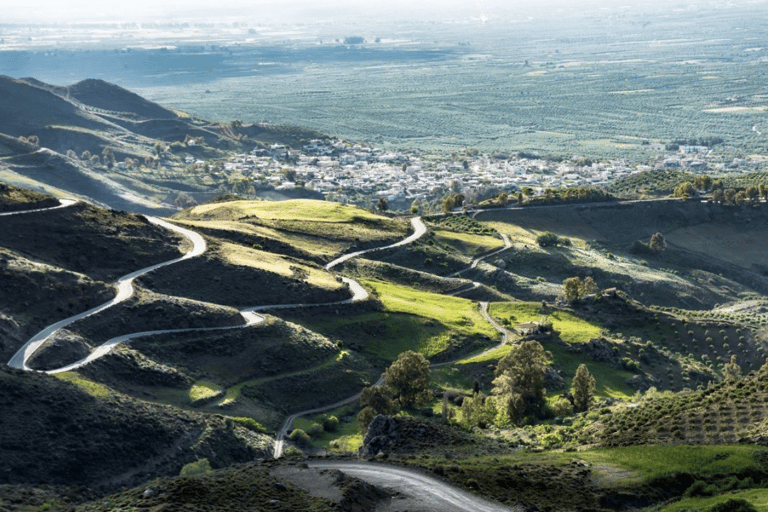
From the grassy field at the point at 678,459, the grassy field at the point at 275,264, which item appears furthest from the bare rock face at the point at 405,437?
the grassy field at the point at 275,264

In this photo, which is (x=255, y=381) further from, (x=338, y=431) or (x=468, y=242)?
(x=468, y=242)

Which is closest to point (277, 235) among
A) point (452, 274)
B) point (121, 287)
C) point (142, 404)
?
point (452, 274)

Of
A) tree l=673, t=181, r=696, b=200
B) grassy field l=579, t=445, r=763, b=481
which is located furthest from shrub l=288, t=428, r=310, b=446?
tree l=673, t=181, r=696, b=200

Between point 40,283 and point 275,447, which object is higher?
point 40,283

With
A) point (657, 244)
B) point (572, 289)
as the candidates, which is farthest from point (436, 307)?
point (657, 244)

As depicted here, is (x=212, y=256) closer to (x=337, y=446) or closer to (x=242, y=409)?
(x=242, y=409)

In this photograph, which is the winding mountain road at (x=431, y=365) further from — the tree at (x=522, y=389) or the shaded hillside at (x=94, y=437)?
the tree at (x=522, y=389)
